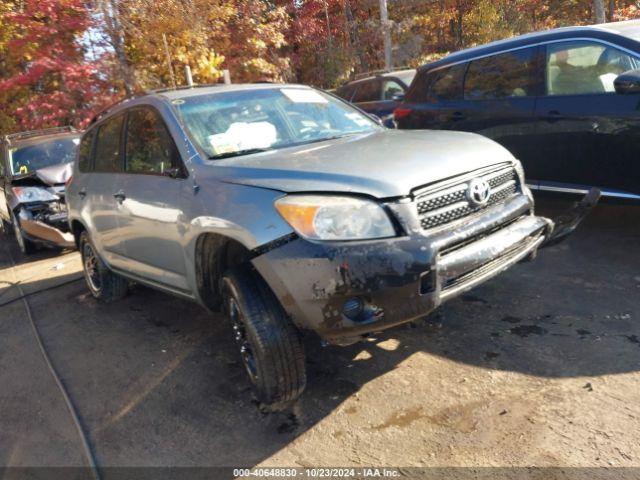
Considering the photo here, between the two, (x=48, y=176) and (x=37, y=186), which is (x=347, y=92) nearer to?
(x=48, y=176)

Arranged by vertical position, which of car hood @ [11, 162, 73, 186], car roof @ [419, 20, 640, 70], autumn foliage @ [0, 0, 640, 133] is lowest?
car hood @ [11, 162, 73, 186]

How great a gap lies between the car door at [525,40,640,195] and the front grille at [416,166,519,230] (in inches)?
65.7

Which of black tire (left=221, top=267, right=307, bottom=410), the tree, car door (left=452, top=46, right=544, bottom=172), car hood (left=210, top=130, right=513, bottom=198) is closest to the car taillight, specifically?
car door (left=452, top=46, right=544, bottom=172)

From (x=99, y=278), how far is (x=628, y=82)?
455 cm

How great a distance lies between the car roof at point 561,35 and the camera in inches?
178

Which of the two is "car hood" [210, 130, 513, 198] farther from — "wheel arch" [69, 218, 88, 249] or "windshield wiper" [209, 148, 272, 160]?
"wheel arch" [69, 218, 88, 249]

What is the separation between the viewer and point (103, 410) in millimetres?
3363

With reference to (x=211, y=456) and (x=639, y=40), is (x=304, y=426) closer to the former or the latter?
(x=211, y=456)

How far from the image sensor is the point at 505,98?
208 inches

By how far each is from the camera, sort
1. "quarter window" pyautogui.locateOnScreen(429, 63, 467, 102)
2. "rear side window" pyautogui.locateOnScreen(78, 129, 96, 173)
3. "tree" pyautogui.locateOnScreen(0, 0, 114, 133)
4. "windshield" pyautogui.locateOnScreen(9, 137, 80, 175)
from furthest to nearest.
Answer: "tree" pyautogui.locateOnScreen(0, 0, 114, 133) → "windshield" pyautogui.locateOnScreen(9, 137, 80, 175) → "quarter window" pyautogui.locateOnScreen(429, 63, 467, 102) → "rear side window" pyautogui.locateOnScreen(78, 129, 96, 173)

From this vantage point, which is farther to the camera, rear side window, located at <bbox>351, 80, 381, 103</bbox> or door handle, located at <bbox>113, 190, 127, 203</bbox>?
rear side window, located at <bbox>351, 80, 381, 103</bbox>

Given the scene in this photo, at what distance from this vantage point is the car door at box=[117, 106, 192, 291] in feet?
11.5

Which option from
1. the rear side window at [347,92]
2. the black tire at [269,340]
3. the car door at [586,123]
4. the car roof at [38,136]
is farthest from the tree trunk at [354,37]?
the black tire at [269,340]

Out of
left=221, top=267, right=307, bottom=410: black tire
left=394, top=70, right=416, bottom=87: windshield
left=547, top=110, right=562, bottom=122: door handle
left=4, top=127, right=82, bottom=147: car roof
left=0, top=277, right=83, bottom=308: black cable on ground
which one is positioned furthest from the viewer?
left=394, top=70, right=416, bottom=87: windshield
